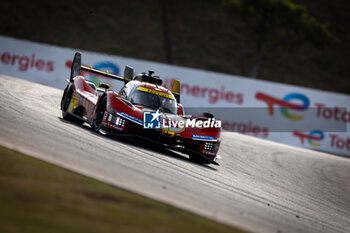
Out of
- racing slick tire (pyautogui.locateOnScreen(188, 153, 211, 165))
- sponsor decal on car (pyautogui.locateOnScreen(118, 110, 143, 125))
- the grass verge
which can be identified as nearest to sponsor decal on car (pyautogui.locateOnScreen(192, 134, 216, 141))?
racing slick tire (pyautogui.locateOnScreen(188, 153, 211, 165))

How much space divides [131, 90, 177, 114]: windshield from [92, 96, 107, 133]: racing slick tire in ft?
1.96

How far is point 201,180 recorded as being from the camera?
7812 mm

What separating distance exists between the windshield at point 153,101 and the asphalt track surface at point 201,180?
84cm

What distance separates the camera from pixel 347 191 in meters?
11.6

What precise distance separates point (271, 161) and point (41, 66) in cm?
1306

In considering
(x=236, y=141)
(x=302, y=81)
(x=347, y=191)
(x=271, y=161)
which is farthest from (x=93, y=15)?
(x=347, y=191)

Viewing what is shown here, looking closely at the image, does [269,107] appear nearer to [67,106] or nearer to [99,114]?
[67,106]

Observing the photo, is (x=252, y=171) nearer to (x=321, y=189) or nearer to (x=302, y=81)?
(x=321, y=189)

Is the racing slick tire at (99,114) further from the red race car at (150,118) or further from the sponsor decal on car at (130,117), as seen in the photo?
the sponsor decal on car at (130,117)

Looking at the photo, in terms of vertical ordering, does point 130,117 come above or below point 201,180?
above

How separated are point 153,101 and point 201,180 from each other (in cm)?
343

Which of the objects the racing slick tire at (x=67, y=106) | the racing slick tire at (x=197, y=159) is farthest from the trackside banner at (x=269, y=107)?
the racing slick tire at (x=197, y=159)

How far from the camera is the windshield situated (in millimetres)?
10789

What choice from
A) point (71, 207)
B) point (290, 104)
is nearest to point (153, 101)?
point (71, 207)
